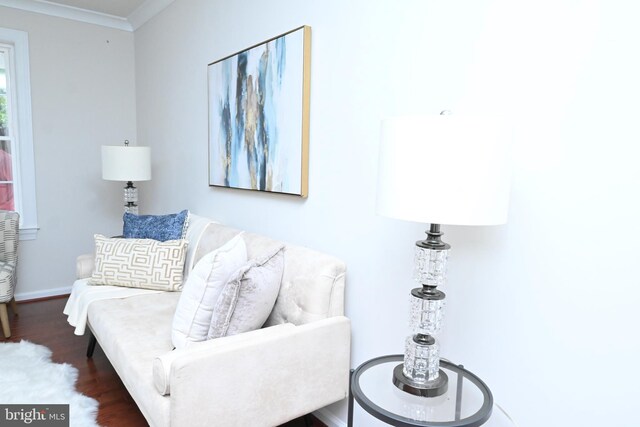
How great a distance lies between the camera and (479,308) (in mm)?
1406

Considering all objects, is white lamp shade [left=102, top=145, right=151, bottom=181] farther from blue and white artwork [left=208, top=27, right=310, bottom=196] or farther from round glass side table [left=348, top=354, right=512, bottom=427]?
round glass side table [left=348, top=354, right=512, bottom=427]

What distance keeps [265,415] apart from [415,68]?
1.39m

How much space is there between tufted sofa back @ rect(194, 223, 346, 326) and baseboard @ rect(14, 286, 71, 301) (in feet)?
9.61

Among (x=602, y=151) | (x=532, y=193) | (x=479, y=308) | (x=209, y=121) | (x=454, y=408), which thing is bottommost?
(x=454, y=408)

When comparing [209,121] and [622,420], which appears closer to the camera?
[622,420]

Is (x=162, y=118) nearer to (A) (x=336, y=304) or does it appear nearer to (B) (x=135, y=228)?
(B) (x=135, y=228)

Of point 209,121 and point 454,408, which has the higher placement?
point 209,121

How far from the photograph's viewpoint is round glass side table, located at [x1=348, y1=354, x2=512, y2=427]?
113cm

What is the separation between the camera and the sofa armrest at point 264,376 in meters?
1.37

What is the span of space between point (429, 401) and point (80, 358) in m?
2.33

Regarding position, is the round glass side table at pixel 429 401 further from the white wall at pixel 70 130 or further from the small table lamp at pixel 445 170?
the white wall at pixel 70 130

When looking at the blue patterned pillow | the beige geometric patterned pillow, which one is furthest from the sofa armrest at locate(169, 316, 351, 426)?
the blue patterned pillow

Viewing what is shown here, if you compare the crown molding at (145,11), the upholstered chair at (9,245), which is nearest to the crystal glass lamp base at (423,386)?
the upholstered chair at (9,245)

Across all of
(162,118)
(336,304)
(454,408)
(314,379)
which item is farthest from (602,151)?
(162,118)
